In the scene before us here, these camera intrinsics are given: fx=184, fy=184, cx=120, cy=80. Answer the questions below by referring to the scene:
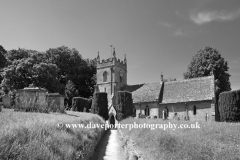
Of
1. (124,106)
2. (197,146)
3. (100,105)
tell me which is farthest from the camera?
(100,105)

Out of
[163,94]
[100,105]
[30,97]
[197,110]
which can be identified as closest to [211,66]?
[163,94]

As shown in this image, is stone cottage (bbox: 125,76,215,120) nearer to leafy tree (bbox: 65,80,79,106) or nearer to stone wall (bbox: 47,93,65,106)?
leafy tree (bbox: 65,80,79,106)

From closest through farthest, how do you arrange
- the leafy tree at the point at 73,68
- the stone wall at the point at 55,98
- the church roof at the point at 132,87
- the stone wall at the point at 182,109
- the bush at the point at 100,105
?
the stone wall at the point at 55,98 → the stone wall at the point at 182,109 → the bush at the point at 100,105 → the church roof at the point at 132,87 → the leafy tree at the point at 73,68

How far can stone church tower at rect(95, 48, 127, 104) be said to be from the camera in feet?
123

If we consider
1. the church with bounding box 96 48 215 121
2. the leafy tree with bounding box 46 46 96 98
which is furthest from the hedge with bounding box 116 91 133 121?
the leafy tree with bounding box 46 46 96 98

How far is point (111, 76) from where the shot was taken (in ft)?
125

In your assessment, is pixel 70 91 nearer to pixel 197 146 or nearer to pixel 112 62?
pixel 112 62

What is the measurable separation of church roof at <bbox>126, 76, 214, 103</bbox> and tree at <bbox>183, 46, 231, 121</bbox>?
4.91 meters

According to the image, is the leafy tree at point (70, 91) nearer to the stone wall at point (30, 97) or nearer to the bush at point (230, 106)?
the stone wall at point (30, 97)

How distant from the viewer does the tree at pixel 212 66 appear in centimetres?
3456

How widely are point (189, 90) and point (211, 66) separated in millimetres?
8899

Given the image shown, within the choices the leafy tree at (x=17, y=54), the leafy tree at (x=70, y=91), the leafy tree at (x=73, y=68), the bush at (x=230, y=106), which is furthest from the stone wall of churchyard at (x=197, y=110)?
the leafy tree at (x=17, y=54)

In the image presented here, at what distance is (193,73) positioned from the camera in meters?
38.1

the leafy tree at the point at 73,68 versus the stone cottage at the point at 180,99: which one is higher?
the leafy tree at the point at 73,68
